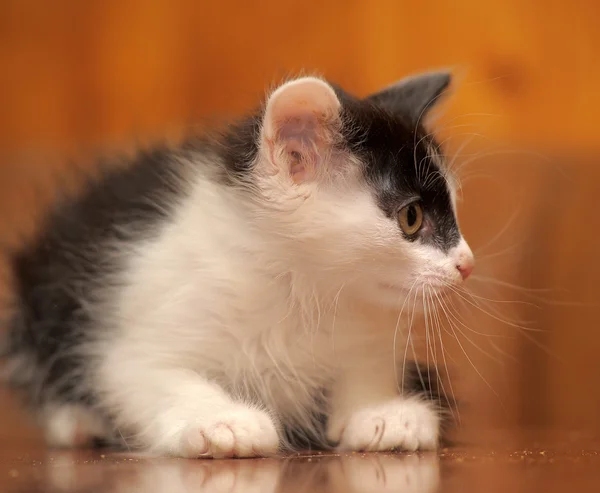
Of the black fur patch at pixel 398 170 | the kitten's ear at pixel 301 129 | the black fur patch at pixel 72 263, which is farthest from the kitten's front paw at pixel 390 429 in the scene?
the black fur patch at pixel 72 263

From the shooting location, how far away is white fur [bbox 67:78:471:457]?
1.65m

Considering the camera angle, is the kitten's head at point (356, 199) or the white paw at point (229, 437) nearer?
the white paw at point (229, 437)

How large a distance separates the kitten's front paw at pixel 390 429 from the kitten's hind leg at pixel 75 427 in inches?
20.5

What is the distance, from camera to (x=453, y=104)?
310cm

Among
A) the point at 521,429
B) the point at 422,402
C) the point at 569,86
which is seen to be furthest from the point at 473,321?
the point at 569,86

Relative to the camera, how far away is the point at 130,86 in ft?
11.1

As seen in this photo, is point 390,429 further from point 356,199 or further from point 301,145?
point 301,145

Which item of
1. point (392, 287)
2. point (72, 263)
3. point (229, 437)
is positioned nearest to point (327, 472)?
point (229, 437)

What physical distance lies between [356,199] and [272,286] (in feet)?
0.79

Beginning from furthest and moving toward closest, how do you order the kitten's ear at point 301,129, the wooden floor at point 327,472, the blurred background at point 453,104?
the blurred background at point 453,104 < the kitten's ear at point 301,129 < the wooden floor at point 327,472

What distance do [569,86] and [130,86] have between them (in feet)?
5.15

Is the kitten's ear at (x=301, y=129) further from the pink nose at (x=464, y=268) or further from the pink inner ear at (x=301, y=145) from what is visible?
the pink nose at (x=464, y=268)

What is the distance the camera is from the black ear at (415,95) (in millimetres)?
1917

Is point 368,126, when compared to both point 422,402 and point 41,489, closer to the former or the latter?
point 422,402
